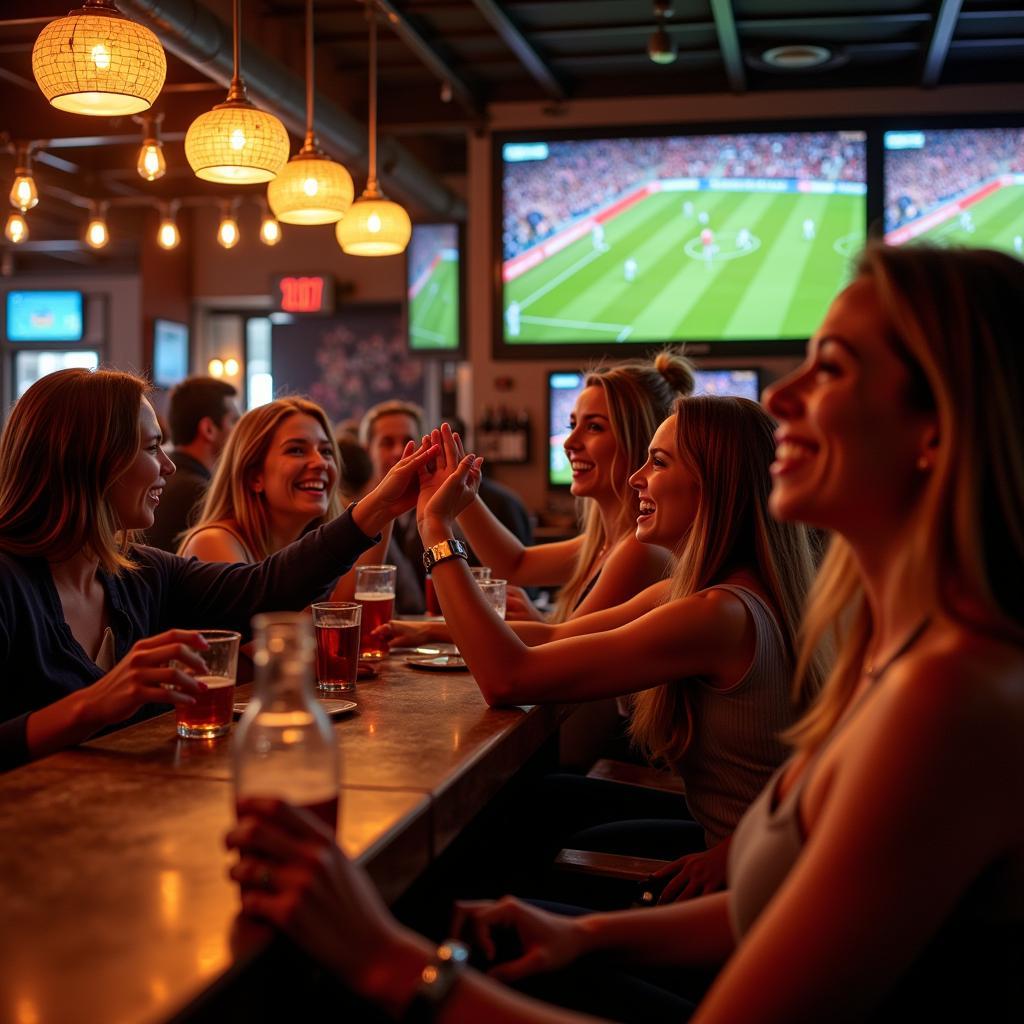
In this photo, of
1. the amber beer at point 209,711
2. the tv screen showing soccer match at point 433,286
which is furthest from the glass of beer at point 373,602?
the tv screen showing soccer match at point 433,286

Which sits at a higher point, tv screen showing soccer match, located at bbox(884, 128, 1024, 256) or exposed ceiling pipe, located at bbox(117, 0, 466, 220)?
exposed ceiling pipe, located at bbox(117, 0, 466, 220)

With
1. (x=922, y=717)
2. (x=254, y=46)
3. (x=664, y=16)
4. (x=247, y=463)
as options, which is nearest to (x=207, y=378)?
(x=254, y=46)

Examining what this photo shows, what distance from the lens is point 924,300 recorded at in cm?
121

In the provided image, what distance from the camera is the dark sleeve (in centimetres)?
260

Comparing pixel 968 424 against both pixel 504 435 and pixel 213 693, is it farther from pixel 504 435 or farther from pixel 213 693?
pixel 504 435

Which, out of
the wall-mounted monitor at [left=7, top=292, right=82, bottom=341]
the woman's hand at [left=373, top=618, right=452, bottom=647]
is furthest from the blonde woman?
the wall-mounted monitor at [left=7, top=292, right=82, bottom=341]

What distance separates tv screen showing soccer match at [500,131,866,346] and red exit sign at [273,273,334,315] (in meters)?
3.90

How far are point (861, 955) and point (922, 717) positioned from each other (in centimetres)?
22

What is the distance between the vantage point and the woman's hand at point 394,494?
2559 mm

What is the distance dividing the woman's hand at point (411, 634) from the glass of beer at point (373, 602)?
0.10 ft

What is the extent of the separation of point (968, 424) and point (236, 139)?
274cm

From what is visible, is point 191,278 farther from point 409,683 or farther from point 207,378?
point 409,683

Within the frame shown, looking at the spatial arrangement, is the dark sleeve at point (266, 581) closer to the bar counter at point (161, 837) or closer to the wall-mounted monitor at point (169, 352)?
the bar counter at point (161, 837)

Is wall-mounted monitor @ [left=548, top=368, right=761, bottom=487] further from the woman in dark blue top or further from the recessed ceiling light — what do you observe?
the woman in dark blue top
